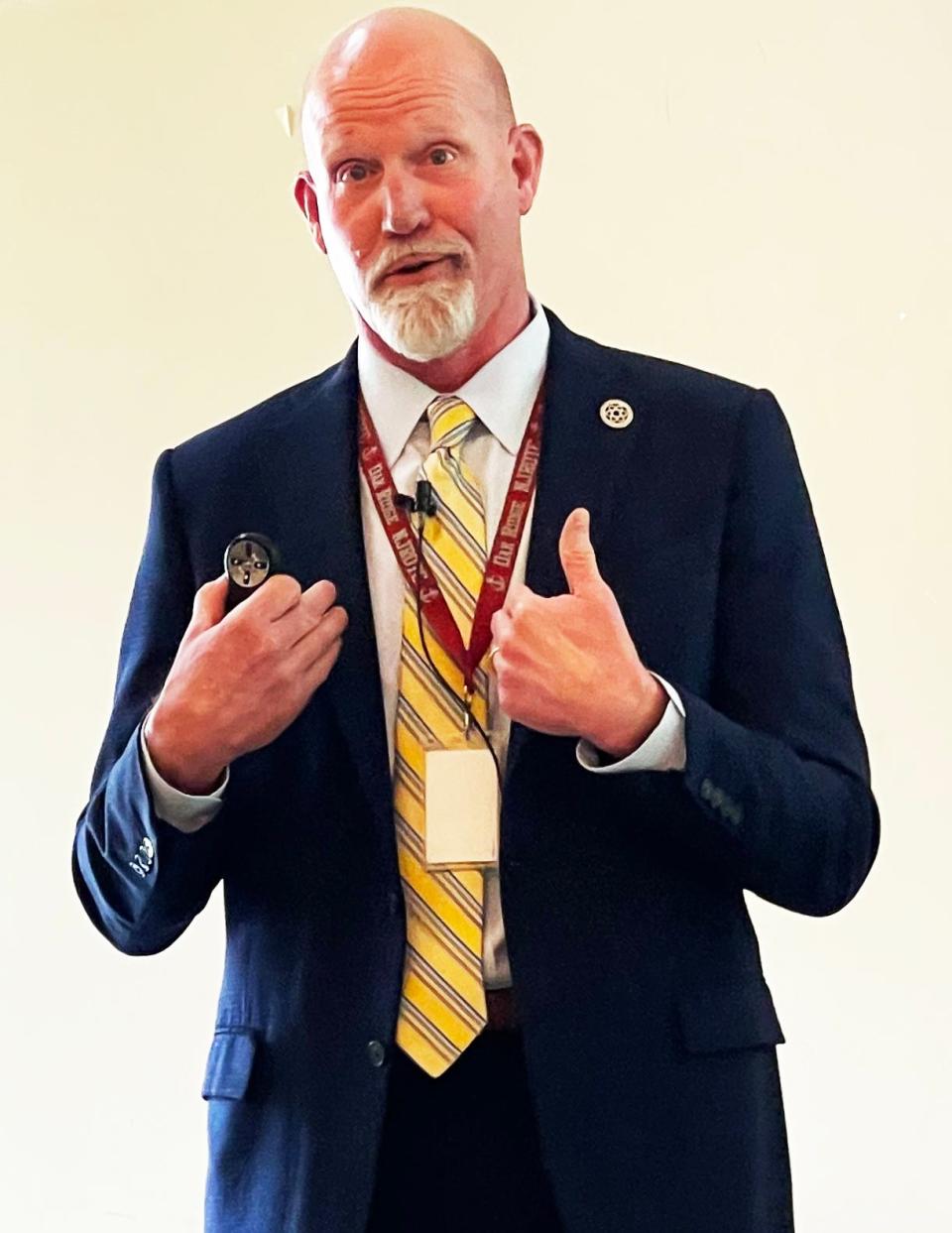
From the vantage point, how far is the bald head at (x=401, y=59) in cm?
149

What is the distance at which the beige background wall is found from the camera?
2.36 metres

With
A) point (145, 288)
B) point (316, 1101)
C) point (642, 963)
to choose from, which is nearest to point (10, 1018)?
point (145, 288)

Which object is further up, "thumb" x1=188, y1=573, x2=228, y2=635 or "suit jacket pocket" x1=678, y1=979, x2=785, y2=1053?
"thumb" x1=188, y1=573, x2=228, y2=635

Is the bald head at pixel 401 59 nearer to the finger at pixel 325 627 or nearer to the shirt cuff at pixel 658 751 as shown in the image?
the finger at pixel 325 627

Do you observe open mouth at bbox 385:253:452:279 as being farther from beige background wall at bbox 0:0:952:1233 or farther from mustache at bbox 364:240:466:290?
beige background wall at bbox 0:0:952:1233

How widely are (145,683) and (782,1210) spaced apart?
0.74 meters

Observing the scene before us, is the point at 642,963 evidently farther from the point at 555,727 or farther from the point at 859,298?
the point at 859,298

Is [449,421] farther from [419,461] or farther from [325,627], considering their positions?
[325,627]

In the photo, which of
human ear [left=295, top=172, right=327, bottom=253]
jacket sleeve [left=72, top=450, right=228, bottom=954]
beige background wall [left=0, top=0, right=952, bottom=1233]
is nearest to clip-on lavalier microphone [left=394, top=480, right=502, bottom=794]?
jacket sleeve [left=72, top=450, right=228, bottom=954]

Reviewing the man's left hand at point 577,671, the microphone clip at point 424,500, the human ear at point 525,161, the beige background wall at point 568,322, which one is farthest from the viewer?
the beige background wall at point 568,322

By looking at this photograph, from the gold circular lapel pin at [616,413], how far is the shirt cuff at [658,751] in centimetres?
31

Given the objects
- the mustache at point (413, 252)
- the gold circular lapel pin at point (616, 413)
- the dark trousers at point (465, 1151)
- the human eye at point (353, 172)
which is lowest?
the dark trousers at point (465, 1151)

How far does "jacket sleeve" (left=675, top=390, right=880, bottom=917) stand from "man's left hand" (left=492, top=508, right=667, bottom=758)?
2.3 inches

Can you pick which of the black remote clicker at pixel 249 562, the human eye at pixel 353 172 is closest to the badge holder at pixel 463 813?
the black remote clicker at pixel 249 562
